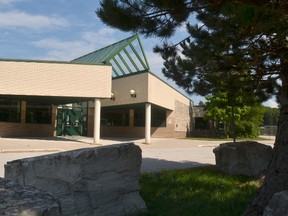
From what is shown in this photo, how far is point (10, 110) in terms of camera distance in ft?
107

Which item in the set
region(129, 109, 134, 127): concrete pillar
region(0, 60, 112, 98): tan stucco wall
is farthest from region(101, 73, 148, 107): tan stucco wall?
region(129, 109, 134, 127): concrete pillar

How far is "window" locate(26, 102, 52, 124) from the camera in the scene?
111 ft

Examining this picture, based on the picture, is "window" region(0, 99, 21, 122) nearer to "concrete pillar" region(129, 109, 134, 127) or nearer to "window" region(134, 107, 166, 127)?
"concrete pillar" region(129, 109, 134, 127)

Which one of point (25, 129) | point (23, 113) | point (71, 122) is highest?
point (23, 113)

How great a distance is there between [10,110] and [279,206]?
101ft

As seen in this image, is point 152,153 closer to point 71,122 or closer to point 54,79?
point 54,79

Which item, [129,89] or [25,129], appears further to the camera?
[25,129]

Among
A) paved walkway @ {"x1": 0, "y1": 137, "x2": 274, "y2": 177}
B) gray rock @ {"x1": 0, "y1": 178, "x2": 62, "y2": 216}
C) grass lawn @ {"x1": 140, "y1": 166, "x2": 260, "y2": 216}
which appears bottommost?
grass lawn @ {"x1": 140, "y1": 166, "x2": 260, "y2": 216}

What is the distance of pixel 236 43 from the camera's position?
7.71 m

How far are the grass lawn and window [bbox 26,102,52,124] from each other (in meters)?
24.6

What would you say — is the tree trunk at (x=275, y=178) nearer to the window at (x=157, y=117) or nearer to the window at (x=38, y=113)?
the window at (x=38, y=113)

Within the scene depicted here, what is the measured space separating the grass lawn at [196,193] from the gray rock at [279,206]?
8.84ft

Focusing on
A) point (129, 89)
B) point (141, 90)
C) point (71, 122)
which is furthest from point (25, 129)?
point (141, 90)

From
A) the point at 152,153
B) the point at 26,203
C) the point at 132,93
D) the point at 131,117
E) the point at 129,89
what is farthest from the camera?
the point at 131,117
